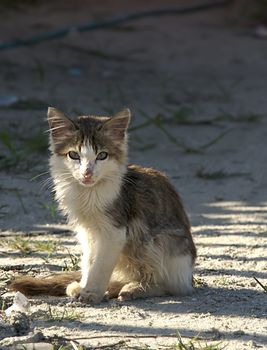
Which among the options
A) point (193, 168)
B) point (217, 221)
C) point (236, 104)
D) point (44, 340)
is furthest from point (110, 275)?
point (236, 104)

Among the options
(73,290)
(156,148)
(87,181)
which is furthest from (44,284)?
(156,148)

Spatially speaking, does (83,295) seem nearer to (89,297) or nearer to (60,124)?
(89,297)

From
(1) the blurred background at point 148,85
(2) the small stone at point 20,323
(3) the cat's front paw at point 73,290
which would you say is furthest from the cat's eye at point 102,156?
(1) the blurred background at point 148,85

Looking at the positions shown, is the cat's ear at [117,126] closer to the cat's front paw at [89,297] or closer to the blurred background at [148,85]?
the cat's front paw at [89,297]

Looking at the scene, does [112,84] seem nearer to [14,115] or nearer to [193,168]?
[14,115]

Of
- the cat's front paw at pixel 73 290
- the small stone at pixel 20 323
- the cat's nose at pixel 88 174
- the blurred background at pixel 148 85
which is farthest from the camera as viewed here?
the blurred background at pixel 148 85

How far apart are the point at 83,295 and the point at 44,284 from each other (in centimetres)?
24

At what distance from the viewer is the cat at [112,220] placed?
16.1 ft

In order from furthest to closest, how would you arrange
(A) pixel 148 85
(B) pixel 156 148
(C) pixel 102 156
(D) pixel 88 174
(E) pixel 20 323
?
1. (A) pixel 148 85
2. (B) pixel 156 148
3. (C) pixel 102 156
4. (D) pixel 88 174
5. (E) pixel 20 323

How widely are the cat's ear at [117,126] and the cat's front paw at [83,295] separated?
0.83 meters

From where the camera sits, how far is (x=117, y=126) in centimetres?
507

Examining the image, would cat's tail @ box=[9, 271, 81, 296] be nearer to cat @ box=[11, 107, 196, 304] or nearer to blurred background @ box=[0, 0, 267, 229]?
cat @ box=[11, 107, 196, 304]

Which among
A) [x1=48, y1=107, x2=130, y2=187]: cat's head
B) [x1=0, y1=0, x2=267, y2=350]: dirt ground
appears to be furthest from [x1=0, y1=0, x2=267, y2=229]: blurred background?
[x1=48, y1=107, x2=130, y2=187]: cat's head

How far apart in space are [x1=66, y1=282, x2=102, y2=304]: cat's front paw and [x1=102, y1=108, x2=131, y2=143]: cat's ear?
0.83m
